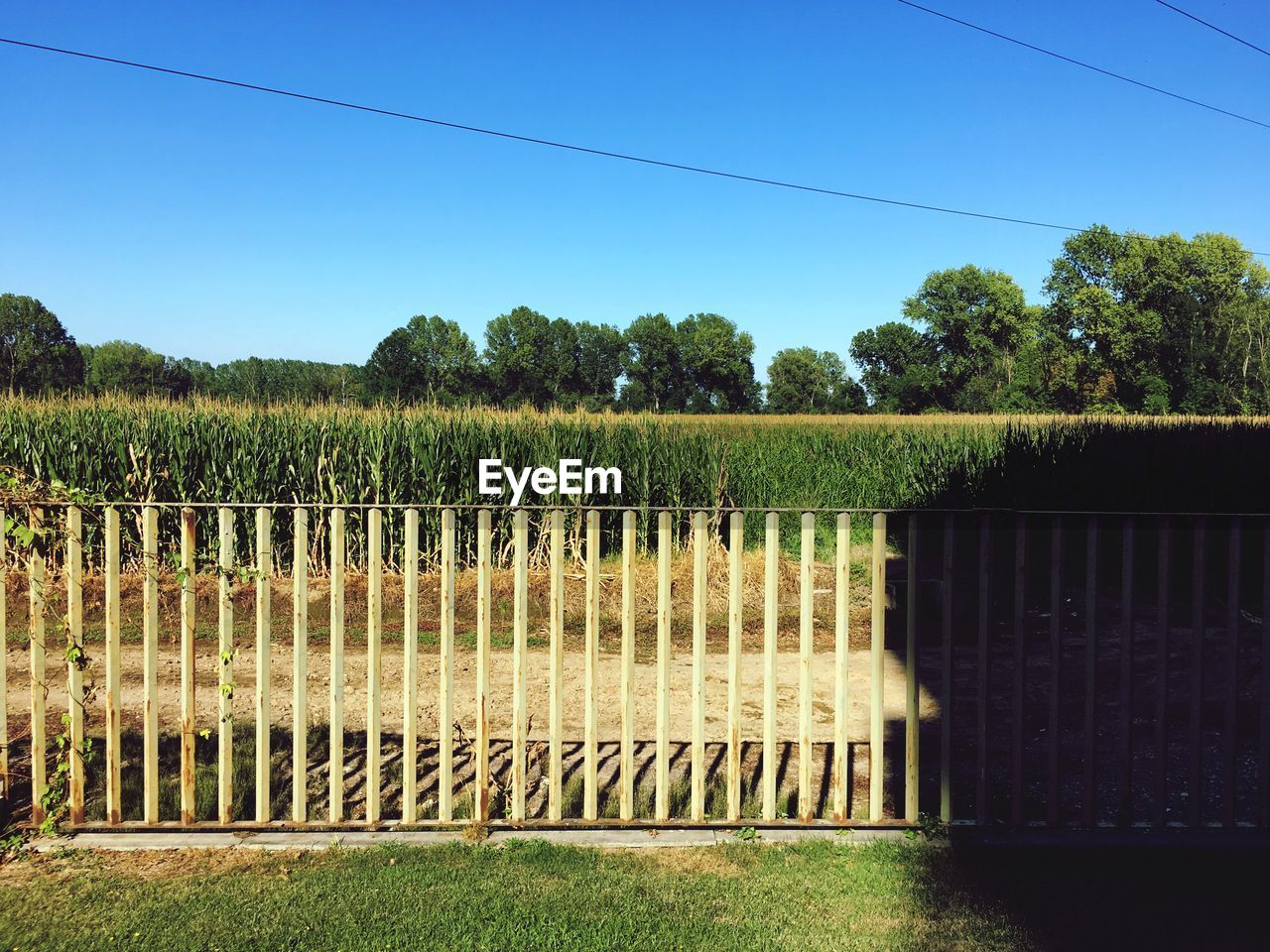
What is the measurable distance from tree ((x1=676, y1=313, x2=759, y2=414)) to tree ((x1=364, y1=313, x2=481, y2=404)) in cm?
2897

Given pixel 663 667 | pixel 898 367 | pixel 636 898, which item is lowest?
pixel 636 898

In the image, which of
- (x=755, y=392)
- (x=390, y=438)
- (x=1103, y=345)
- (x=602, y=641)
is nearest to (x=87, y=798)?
(x=602, y=641)

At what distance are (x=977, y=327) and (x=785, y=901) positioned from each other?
9723 cm

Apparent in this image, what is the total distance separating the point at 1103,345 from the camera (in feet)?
245

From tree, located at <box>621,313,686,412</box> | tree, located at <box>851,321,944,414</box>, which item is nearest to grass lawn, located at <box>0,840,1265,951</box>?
tree, located at <box>851,321,944,414</box>

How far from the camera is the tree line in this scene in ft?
234

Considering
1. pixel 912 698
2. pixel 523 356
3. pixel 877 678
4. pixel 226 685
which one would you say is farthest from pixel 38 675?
pixel 523 356

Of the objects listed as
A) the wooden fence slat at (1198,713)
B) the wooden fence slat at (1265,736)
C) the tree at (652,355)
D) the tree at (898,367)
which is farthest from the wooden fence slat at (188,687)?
the tree at (652,355)

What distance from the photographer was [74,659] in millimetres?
3854

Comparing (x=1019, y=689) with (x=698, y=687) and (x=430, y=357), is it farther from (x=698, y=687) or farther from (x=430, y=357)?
(x=430, y=357)

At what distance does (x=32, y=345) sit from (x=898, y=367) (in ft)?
300

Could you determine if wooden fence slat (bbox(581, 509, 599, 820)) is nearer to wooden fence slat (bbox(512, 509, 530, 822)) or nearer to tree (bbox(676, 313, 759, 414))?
wooden fence slat (bbox(512, 509, 530, 822))

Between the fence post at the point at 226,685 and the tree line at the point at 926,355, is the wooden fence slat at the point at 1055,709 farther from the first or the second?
the tree line at the point at 926,355

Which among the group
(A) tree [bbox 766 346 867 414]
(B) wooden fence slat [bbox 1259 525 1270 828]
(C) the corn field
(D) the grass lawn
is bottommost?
(D) the grass lawn
